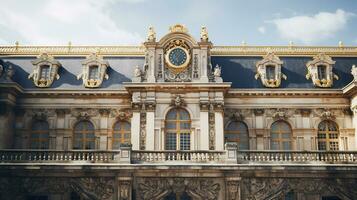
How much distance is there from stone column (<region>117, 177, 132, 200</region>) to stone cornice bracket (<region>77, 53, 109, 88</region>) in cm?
838

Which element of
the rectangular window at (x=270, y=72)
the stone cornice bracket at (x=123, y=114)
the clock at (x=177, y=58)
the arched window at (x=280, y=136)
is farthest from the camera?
the rectangular window at (x=270, y=72)

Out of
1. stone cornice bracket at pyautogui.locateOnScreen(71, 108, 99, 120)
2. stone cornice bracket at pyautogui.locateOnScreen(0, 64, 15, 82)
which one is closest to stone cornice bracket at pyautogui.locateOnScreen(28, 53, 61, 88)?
stone cornice bracket at pyautogui.locateOnScreen(0, 64, 15, 82)

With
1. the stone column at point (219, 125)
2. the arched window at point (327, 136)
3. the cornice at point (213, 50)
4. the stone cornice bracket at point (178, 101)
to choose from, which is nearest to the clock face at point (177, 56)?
the stone cornice bracket at point (178, 101)

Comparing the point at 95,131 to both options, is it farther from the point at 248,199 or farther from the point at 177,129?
the point at 248,199

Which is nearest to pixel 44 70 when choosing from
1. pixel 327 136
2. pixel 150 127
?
pixel 150 127

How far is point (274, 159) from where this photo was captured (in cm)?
3003

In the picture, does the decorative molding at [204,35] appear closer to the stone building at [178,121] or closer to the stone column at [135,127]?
the stone building at [178,121]

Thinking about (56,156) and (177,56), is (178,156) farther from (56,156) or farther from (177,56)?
(56,156)

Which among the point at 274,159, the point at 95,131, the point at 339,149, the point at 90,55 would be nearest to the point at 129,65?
the point at 90,55

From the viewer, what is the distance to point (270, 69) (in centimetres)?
3503

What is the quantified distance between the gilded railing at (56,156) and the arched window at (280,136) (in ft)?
36.9

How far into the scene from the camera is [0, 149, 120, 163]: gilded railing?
2978 centimetres

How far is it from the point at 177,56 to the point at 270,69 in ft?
23.4

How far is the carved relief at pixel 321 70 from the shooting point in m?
34.3
